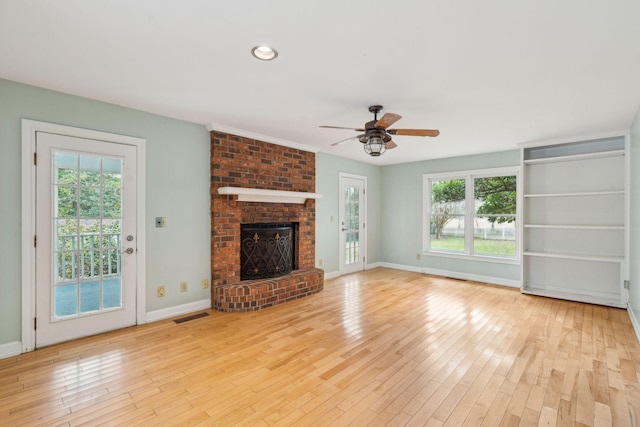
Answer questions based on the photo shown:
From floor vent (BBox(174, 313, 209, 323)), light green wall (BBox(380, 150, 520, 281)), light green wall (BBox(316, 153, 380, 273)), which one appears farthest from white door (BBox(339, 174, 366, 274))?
floor vent (BBox(174, 313, 209, 323))

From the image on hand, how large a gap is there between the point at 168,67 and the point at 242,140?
6.12 feet

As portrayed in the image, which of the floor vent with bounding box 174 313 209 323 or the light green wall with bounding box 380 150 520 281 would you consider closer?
the floor vent with bounding box 174 313 209 323

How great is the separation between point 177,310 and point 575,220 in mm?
5708

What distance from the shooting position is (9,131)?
8.90 feet

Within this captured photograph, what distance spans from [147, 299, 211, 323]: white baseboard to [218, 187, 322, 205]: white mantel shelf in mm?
1428

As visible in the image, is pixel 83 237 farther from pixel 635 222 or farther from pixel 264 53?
pixel 635 222

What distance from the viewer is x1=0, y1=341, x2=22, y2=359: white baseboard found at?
2670 millimetres

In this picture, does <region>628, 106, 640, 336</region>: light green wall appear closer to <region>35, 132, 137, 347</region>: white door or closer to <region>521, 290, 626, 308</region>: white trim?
<region>521, 290, 626, 308</region>: white trim

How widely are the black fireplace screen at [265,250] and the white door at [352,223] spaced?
5.09 ft

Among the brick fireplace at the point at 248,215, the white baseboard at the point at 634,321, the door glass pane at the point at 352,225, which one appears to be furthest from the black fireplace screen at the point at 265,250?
the white baseboard at the point at 634,321

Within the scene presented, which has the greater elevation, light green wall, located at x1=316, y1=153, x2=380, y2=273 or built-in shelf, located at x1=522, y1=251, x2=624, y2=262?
light green wall, located at x1=316, y1=153, x2=380, y2=273

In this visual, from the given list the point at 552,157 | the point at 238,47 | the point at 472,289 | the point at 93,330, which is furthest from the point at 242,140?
the point at 552,157

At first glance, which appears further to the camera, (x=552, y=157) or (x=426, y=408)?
(x=552, y=157)

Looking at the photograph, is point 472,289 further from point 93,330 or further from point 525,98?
point 93,330
